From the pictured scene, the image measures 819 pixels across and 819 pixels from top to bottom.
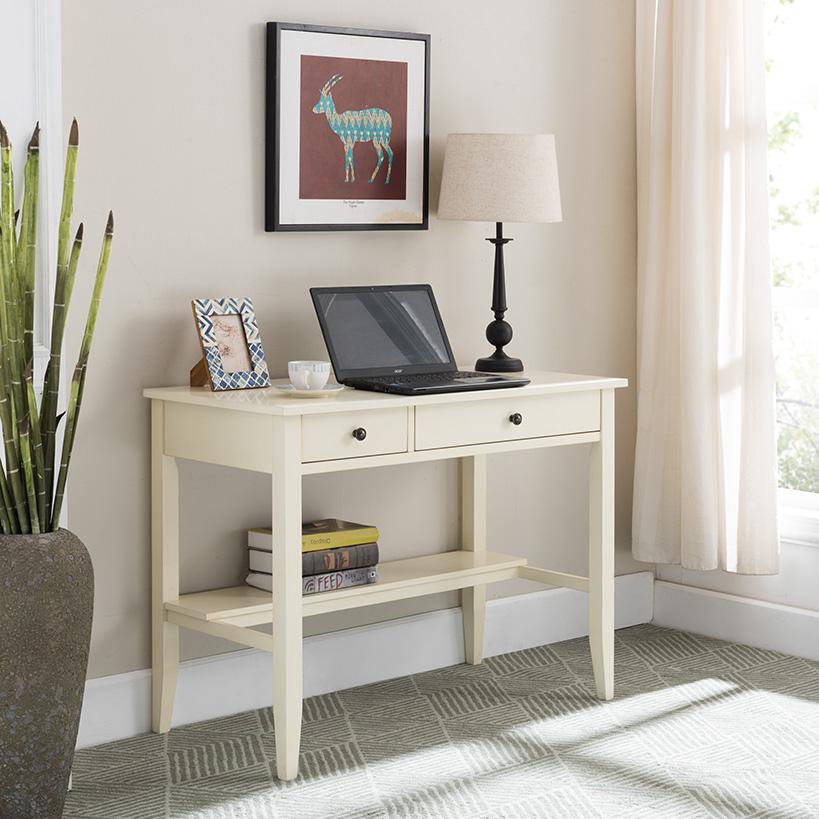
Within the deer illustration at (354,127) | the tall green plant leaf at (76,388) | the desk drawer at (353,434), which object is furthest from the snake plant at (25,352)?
the deer illustration at (354,127)

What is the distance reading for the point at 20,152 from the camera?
2.65 m

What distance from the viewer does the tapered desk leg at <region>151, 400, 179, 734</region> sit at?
2969 millimetres

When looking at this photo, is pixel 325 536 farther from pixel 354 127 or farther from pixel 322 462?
pixel 354 127

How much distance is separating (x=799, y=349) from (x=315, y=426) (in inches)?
66.0

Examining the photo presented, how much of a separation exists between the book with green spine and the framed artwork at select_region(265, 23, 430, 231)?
72cm

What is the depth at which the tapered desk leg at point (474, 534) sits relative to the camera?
357 centimetres

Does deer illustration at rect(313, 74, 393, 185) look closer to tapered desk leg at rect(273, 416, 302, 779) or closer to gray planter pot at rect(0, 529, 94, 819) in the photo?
tapered desk leg at rect(273, 416, 302, 779)

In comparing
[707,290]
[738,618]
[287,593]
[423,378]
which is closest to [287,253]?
[423,378]

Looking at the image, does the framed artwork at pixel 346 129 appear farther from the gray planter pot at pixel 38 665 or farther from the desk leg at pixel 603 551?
the gray planter pot at pixel 38 665

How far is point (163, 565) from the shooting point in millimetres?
2982

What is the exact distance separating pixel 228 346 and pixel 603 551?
3.58 feet

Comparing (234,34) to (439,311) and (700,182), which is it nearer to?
(439,311)

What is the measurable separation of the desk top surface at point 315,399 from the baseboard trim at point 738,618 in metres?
1.04

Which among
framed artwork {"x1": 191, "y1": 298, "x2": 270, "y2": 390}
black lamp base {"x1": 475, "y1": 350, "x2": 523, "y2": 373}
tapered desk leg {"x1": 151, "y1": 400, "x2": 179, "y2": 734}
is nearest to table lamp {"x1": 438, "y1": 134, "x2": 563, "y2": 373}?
black lamp base {"x1": 475, "y1": 350, "x2": 523, "y2": 373}
